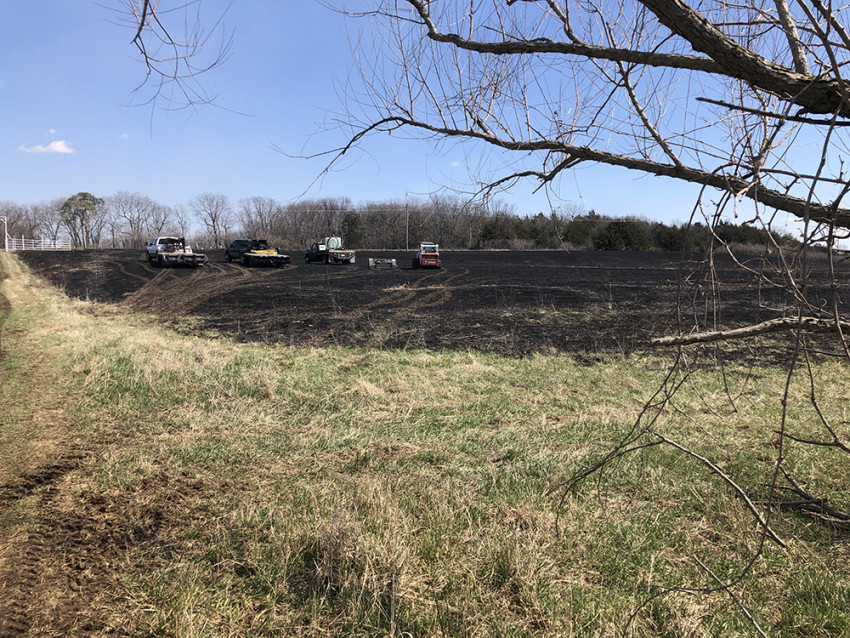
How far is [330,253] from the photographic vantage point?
39.1m

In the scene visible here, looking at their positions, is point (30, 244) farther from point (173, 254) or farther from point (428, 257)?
point (428, 257)

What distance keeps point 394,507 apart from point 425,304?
1541 cm

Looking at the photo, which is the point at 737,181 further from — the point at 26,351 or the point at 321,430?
the point at 26,351

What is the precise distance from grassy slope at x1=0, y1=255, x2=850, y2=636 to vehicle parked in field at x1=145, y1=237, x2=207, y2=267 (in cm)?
2692

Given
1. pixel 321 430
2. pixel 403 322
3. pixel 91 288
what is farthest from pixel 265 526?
pixel 91 288

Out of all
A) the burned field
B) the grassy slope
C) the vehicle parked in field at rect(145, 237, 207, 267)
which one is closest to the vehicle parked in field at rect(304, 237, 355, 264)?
the burned field

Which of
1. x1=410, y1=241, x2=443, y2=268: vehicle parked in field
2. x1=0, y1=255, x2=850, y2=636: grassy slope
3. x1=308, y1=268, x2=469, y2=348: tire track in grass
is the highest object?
x1=410, y1=241, x2=443, y2=268: vehicle parked in field

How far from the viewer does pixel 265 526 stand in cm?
369

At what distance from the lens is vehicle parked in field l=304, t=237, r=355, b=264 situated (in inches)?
1515

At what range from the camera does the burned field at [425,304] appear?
12.9 meters

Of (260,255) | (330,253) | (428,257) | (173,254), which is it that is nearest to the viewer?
(428,257)

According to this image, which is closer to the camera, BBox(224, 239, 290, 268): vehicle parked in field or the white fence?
BBox(224, 239, 290, 268): vehicle parked in field

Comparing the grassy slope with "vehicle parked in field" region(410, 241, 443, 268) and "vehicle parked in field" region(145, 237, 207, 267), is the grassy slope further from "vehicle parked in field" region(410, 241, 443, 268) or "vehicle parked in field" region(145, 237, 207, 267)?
"vehicle parked in field" region(145, 237, 207, 267)

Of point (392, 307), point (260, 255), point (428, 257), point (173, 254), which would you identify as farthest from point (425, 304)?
point (173, 254)
